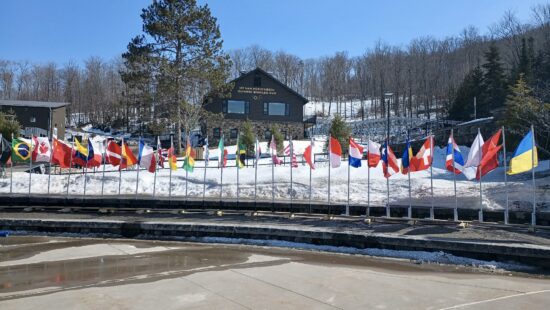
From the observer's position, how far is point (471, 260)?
11.0m

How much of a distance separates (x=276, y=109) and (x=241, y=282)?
48925mm

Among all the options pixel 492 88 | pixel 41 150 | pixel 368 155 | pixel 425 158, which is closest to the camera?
pixel 425 158

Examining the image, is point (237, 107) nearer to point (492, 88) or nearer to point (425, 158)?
point (492, 88)

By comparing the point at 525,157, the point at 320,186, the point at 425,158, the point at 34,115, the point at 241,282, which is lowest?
the point at 241,282

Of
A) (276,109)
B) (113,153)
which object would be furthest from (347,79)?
(113,153)

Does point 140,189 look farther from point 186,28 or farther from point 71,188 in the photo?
point 186,28

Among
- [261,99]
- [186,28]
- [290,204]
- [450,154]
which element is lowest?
[290,204]

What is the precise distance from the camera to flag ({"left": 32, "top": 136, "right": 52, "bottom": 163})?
2162 centimetres

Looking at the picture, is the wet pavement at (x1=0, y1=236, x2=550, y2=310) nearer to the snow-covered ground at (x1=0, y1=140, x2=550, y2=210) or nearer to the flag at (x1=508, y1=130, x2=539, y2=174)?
the flag at (x1=508, y1=130, x2=539, y2=174)

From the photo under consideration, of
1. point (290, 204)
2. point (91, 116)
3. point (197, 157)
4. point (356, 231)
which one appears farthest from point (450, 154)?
point (91, 116)

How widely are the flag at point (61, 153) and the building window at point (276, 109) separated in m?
36.1

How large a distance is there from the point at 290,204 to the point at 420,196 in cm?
785

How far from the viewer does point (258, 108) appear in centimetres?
5597

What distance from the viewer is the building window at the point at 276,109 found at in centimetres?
5650
